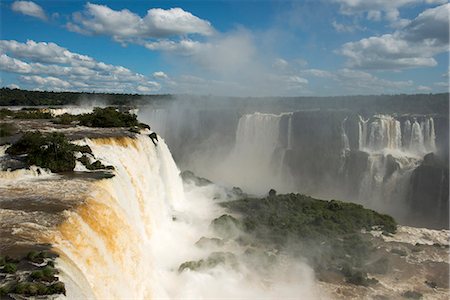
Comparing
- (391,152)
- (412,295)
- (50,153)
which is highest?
(50,153)

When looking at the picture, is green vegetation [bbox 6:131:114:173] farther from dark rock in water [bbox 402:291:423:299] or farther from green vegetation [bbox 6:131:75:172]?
dark rock in water [bbox 402:291:423:299]

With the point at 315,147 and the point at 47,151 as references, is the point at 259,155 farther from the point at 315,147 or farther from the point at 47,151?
the point at 47,151

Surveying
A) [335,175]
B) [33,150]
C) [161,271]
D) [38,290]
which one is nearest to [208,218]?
[161,271]

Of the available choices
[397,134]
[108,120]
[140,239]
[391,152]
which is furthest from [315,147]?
[140,239]

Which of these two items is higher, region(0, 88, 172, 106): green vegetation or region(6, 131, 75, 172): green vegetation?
region(0, 88, 172, 106): green vegetation

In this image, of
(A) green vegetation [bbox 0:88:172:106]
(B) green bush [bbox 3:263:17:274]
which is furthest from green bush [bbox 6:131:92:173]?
(A) green vegetation [bbox 0:88:172:106]

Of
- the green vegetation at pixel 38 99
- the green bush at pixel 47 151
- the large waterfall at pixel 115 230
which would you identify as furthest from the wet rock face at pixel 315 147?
the green vegetation at pixel 38 99
